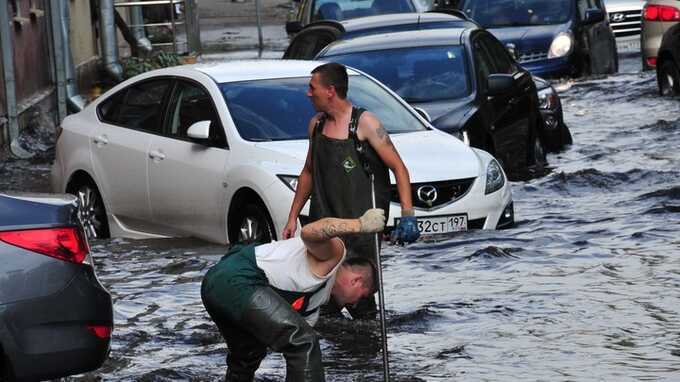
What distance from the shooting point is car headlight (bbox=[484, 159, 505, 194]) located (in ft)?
37.6

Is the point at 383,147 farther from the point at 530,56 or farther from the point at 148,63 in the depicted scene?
the point at 148,63

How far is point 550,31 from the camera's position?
71.7ft

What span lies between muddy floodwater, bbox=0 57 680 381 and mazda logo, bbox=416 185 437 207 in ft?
1.11

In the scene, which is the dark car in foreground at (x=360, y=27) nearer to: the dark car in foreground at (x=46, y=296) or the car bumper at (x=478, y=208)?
the car bumper at (x=478, y=208)

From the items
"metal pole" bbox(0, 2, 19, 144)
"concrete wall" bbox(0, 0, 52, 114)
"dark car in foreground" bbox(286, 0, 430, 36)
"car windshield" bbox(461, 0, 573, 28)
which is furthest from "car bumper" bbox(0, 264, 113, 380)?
"car windshield" bbox(461, 0, 573, 28)

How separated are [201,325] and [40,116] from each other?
12.4m

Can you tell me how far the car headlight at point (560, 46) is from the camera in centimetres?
2186

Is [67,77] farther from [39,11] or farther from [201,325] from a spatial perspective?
[201,325]

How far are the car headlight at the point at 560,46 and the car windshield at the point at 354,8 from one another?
1.90 meters

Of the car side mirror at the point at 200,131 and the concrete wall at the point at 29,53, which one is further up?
the car side mirror at the point at 200,131

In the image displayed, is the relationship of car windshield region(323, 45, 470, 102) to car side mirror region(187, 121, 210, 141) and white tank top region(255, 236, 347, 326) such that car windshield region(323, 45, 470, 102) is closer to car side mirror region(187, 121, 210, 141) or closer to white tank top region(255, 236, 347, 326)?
car side mirror region(187, 121, 210, 141)

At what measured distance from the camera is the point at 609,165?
52.5ft

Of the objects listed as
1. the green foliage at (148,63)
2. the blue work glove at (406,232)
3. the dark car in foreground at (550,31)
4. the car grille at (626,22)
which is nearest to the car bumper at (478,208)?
the blue work glove at (406,232)

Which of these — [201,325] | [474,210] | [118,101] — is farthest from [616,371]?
[118,101]
